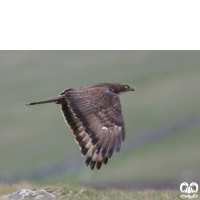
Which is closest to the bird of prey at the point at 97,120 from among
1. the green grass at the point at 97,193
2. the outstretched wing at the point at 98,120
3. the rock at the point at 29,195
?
the outstretched wing at the point at 98,120

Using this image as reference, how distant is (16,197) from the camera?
1034 centimetres

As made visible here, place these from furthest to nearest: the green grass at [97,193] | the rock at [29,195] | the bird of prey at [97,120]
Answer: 1. the rock at [29,195]
2. the green grass at [97,193]
3. the bird of prey at [97,120]

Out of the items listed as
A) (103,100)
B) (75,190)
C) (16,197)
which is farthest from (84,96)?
(16,197)

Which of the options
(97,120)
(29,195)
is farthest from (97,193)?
(97,120)

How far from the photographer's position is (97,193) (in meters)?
10.7

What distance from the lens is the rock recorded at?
10.3 m

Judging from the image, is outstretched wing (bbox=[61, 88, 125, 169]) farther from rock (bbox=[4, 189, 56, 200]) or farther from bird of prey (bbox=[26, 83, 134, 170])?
rock (bbox=[4, 189, 56, 200])

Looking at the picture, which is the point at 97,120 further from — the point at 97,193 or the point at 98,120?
the point at 97,193

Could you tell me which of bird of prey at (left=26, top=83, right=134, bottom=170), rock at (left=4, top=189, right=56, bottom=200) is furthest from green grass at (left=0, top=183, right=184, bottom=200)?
bird of prey at (left=26, top=83, right=134, bottom=170)

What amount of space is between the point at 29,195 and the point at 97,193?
76.8 inches

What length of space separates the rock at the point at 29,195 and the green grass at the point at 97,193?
32 centimetres

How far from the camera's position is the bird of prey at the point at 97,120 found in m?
9.49

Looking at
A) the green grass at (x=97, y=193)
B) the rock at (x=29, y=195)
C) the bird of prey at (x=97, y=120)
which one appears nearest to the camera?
the bird of prey at (x=97, y=120)

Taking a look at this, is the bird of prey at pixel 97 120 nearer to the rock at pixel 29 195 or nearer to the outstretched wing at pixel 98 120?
the outstretched wing at pixel 98 120
